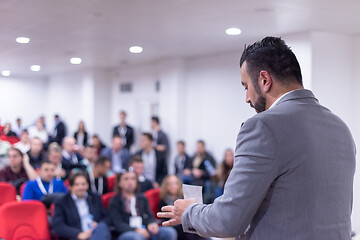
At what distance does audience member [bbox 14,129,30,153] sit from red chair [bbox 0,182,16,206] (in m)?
0.43

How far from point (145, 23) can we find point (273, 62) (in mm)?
4114

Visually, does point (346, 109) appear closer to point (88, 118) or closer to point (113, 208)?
point (113, 208)

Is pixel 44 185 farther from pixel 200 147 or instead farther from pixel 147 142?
pixel 200 147

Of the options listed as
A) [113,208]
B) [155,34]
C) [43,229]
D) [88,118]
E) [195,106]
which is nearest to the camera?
[43,229]

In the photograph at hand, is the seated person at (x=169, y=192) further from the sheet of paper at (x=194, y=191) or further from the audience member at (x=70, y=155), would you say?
Answer: the sheet of paper at (x=194, y=191)

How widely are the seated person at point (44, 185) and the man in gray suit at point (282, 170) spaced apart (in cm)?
378

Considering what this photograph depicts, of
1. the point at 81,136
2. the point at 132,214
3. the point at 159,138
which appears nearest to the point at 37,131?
the point at 132,214

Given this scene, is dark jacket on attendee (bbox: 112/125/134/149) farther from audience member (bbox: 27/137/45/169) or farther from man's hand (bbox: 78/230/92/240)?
man's hand (bbox: 78/230/92/240)

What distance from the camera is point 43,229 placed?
4203 mm

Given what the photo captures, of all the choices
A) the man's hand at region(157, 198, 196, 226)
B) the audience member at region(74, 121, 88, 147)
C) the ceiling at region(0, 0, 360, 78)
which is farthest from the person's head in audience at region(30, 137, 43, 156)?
the man's hand at region(157, 198, 196, 226)

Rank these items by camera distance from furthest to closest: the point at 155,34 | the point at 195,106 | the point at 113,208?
the point at 195,106 → the point at 155,34 → the point at 113,208

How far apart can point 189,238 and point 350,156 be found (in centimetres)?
355

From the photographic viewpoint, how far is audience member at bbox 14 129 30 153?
471cm

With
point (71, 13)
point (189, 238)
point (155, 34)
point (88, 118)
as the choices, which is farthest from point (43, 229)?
point (88, 118)
